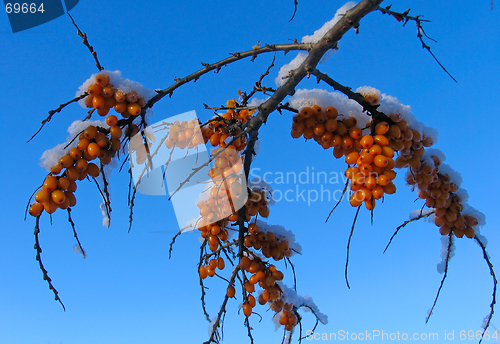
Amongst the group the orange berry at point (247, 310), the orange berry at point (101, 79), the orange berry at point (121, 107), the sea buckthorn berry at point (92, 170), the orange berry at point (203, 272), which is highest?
the orange berry at point (101, 79)

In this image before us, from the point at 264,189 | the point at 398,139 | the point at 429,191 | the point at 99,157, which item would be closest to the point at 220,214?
the point at 264,189

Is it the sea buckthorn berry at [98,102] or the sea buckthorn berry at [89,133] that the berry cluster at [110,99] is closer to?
the sea buckthorn berry at [98,102]

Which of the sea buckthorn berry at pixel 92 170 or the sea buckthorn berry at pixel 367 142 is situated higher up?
the sea buckthorn berry at pixel 367 142

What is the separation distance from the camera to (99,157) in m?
1.95

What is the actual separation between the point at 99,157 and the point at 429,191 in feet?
7.38

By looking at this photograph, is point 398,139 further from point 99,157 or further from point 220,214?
point 99,157

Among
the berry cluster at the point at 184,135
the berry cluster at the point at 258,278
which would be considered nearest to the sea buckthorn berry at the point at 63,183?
the berry cluster at the point at 184,135

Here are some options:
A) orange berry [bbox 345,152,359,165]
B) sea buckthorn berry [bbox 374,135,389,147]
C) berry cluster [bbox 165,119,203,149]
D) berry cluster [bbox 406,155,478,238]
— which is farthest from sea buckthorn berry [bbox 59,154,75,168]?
berry cluster [bbox 406,155,478,238]

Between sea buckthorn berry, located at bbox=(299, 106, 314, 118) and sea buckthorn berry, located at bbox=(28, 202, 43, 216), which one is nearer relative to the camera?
sea buckthorn berry, located at bbox=(28, 202, 43, 216)

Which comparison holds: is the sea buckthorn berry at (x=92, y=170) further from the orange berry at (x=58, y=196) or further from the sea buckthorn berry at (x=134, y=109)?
the sea buckthorn berry at (x=134, y=109)

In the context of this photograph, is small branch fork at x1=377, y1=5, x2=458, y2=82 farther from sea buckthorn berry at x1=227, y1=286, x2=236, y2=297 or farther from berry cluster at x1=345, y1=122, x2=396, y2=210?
sea buckthorn berry at x1=227, y1=286, x2=236, y2=297

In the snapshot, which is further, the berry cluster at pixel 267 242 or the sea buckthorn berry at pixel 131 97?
the berry cluster at pixel 267 242

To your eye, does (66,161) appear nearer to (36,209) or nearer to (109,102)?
(36,209)

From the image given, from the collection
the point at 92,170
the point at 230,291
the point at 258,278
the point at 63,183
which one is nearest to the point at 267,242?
the point at 258,278
